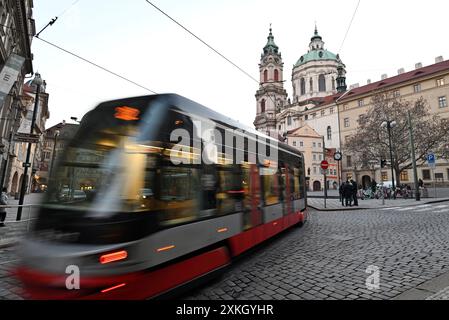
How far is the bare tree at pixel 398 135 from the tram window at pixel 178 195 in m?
32.5

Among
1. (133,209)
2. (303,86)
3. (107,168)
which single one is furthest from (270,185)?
(303,86)

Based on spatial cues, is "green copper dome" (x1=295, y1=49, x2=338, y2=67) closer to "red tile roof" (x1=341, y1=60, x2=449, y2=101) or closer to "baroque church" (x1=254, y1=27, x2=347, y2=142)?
"baroque church" (x1=254, y1=27, x2=347, y2=142)

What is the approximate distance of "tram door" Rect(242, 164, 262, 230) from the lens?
18.7ft

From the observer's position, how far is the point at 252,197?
19.5 ft

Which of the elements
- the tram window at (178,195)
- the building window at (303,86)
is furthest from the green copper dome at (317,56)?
the tram window at (178,195)

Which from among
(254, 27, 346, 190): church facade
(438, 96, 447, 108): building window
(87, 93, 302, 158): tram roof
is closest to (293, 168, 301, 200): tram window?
(87, 93, 302, 158): tram roof

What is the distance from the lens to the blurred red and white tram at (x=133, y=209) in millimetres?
2943

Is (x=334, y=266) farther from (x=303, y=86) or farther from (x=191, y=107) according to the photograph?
(x=303, y=86)

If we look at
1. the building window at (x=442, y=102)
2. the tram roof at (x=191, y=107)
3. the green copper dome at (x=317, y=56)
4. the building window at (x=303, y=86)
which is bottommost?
the tram roof at (x=191, y=107)

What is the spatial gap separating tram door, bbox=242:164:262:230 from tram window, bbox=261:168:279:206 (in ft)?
1.40

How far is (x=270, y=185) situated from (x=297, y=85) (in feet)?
277

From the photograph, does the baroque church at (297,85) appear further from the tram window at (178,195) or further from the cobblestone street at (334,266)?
the tram window at (178,195)

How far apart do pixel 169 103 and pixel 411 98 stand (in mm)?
59607
